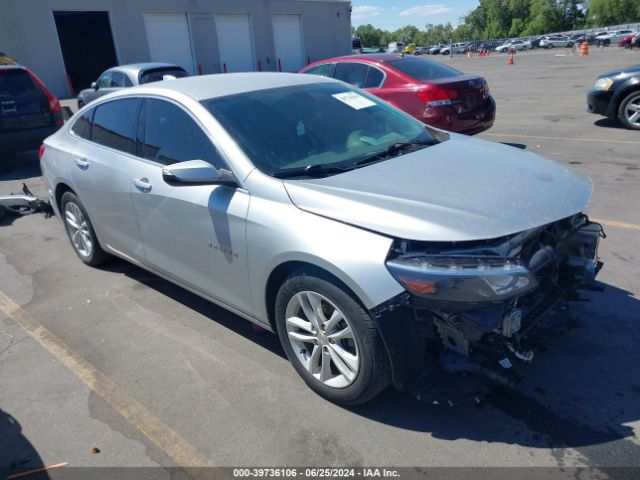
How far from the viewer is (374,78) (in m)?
8.41

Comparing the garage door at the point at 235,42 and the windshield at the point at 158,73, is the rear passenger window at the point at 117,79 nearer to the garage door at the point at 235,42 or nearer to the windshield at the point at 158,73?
the windshield at the point at 158,73

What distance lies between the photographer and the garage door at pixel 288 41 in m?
30.4

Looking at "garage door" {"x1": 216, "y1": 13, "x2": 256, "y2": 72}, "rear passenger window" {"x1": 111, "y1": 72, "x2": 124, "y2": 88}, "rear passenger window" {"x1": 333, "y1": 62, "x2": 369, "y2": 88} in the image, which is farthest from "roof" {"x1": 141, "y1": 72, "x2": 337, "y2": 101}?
"garage door" {"x1": 216, "y1": 13, "x2": 256, "y2": 72}

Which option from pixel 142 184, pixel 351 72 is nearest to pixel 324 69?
pixel 351 72

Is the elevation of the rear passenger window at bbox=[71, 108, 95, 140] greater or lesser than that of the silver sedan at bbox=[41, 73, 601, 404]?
greater

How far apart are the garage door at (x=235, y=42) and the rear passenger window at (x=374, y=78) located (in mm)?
20969

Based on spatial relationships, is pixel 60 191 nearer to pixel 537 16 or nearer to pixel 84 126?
pixel 84 126

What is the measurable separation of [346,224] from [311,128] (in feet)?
3.62

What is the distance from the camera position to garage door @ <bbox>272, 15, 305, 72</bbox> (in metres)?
30.4

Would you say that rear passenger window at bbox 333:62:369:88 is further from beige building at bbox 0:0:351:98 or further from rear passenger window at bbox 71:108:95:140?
beige building at bbox 0:0:351:98

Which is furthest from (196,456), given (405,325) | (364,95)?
(364,95)

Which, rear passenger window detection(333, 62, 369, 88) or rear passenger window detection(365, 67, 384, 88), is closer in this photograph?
rear passenger window detection(365, 67, 384, 88)

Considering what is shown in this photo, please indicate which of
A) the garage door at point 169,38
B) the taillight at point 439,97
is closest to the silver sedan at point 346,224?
the taillight at point 439,97

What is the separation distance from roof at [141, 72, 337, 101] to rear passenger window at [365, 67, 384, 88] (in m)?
4.31
